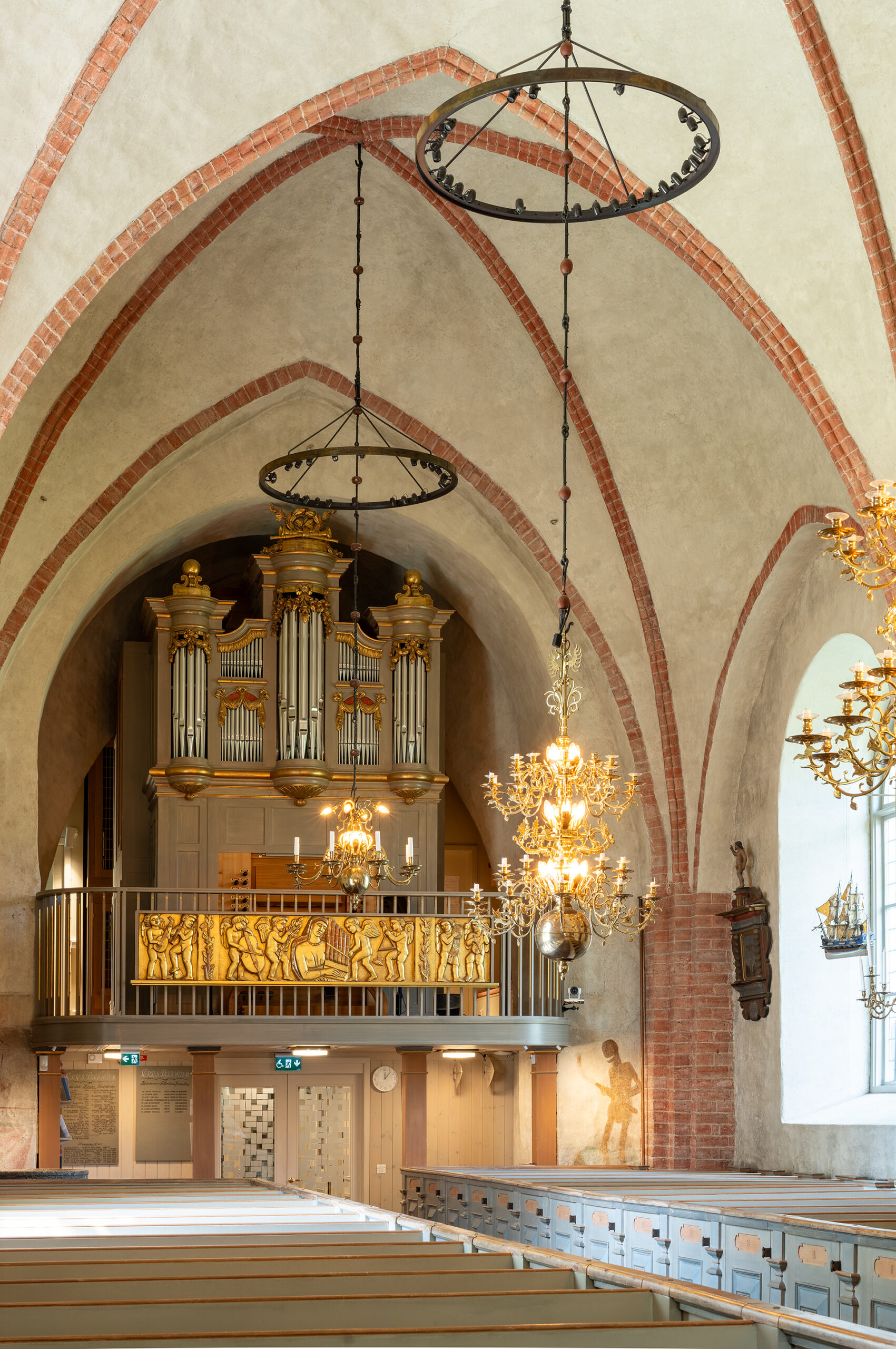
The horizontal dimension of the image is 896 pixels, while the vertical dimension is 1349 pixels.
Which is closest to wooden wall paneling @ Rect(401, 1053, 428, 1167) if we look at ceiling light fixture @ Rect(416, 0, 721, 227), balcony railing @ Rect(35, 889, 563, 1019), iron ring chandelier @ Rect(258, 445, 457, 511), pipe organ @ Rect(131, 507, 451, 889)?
balcony railing @ Rect(35, 889, 563, 1019)

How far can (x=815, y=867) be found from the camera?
14453mm

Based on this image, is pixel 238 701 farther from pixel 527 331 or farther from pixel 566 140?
pixel 566 140

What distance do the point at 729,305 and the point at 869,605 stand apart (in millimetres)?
3068

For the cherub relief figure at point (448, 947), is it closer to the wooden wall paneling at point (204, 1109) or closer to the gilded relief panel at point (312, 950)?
the gilded relief panel at point (312, 950)

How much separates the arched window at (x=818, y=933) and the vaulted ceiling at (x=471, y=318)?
112cm

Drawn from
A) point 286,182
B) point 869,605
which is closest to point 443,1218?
point 869,605

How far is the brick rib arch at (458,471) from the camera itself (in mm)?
15500

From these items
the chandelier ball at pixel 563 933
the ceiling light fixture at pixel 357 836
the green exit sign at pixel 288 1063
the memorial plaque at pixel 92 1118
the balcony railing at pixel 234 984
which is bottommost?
the memorial plaque at pixel 92 1118

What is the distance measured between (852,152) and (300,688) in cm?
860

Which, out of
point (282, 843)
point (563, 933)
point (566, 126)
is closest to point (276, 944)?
point (282, 843)

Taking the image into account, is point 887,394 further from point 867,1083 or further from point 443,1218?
point 443,1218

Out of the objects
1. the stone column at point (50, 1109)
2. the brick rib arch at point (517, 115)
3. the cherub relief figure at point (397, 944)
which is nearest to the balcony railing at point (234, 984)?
the cherub relief figure at point (397, 944)

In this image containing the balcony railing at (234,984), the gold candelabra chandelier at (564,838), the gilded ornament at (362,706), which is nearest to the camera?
the gold candelabra chandelier at (564,838)

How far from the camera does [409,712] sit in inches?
669
